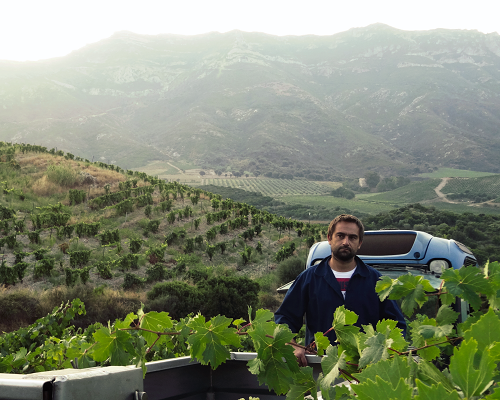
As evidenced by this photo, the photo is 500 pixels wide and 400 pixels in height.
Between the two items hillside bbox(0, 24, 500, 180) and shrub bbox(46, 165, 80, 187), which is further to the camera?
hillside bbox(0, 24, 500, 180)

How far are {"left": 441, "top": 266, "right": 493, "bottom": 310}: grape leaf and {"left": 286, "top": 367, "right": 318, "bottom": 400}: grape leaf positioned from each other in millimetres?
419

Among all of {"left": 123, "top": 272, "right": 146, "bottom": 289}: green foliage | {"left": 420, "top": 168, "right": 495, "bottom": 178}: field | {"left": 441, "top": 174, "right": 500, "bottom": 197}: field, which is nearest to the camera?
{"left": 123, "top": 272, "right": 146, "bottom": 289}: green foliage

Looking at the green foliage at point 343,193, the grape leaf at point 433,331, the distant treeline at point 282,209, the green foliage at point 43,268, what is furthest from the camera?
the green foliage at point 343,193

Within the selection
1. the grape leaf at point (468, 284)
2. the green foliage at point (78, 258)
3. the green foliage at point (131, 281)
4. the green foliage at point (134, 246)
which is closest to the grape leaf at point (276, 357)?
the grape leaf at point (468, 284)

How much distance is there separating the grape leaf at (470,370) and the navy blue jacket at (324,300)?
2201 mm

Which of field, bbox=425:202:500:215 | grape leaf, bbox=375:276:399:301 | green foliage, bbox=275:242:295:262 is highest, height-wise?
grape leaf, bbox=375:276:399:301

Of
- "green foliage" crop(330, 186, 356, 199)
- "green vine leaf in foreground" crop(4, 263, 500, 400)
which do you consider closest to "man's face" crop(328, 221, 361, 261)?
"green vine leaf in foreground" crop(4, 263, 500, 400)

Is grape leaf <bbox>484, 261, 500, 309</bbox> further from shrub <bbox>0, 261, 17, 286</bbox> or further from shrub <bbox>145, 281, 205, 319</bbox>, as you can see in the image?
shrub <bbox>0, 261, 17, 286</bbox>

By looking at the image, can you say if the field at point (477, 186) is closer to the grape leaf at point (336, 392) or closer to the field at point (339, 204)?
the field at point (339, 204)

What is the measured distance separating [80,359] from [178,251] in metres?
13.9

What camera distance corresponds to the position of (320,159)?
127188mm

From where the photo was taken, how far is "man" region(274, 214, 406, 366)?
2.73m

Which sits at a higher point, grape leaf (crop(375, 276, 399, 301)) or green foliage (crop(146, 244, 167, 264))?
grape leaf (crop(375, 276, 399, 301))

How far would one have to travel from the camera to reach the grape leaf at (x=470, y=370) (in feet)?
1.69
